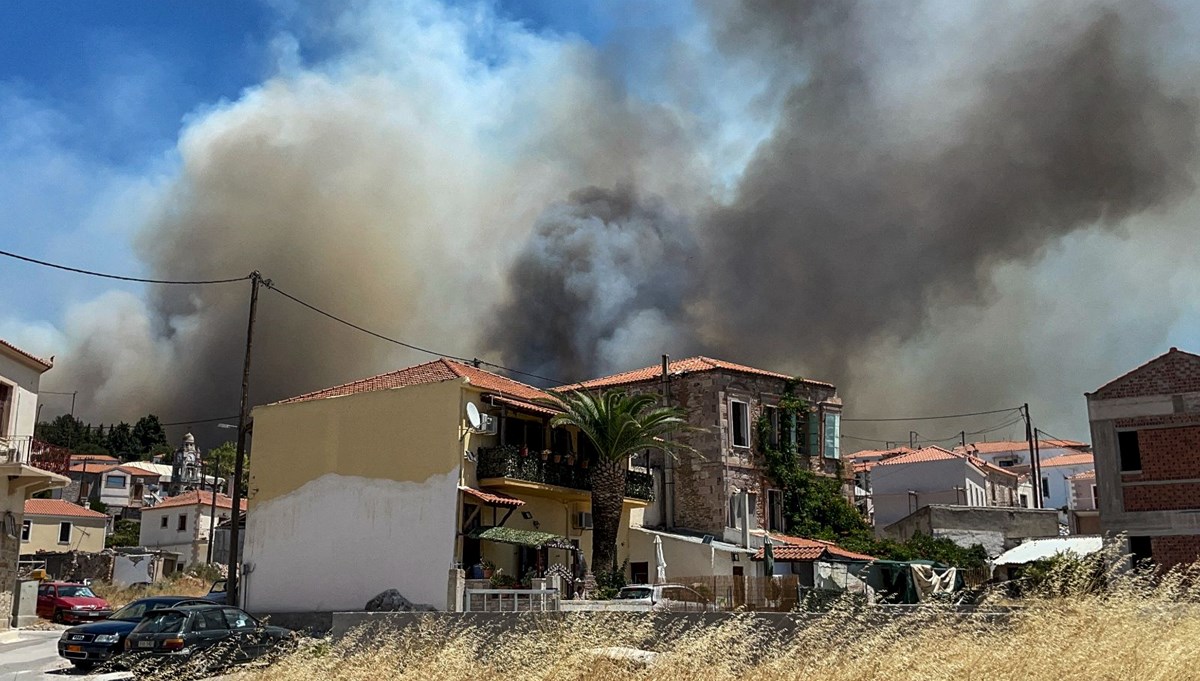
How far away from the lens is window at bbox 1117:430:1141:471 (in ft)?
103

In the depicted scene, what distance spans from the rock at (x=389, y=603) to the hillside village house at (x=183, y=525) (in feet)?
150

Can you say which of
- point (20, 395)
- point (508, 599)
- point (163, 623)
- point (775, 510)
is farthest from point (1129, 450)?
point (20, 395)

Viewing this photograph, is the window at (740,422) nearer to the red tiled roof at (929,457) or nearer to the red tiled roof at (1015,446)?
the red tiled roof at (929,457)

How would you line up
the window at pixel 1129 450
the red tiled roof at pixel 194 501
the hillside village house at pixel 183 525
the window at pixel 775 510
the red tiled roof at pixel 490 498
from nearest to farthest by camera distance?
the red tiled roof at pixel 490 498 → the window at pixel 1129 450 → the window at pixel 775 510 → the hillside village house at pixel 183 525 → the red tiled roof at pixel 194 501

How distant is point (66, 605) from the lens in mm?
35094

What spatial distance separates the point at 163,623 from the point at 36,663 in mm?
5161

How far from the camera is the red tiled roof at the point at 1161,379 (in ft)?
102

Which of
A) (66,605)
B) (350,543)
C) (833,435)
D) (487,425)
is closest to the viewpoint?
(487,425)

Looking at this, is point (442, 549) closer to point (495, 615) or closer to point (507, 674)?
point (495, 615)

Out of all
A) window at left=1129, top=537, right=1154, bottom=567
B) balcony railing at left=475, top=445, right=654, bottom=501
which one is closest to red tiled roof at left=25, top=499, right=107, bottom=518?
balcony railing at left=475, top=445, right=654, bottom=501

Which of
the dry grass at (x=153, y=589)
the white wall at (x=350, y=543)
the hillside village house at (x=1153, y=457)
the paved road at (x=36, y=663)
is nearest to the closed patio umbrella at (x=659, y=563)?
the white wall at (x=350, y=543)

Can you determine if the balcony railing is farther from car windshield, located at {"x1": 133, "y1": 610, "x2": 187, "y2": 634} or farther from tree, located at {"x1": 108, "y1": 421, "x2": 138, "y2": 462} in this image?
tree, located at {"x1": 108, "y1": 421, "x2": 138, "y2": 462}

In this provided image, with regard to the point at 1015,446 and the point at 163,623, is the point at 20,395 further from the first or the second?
the point at 1015,446

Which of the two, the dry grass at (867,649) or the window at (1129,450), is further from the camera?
the window at (1129,450)
